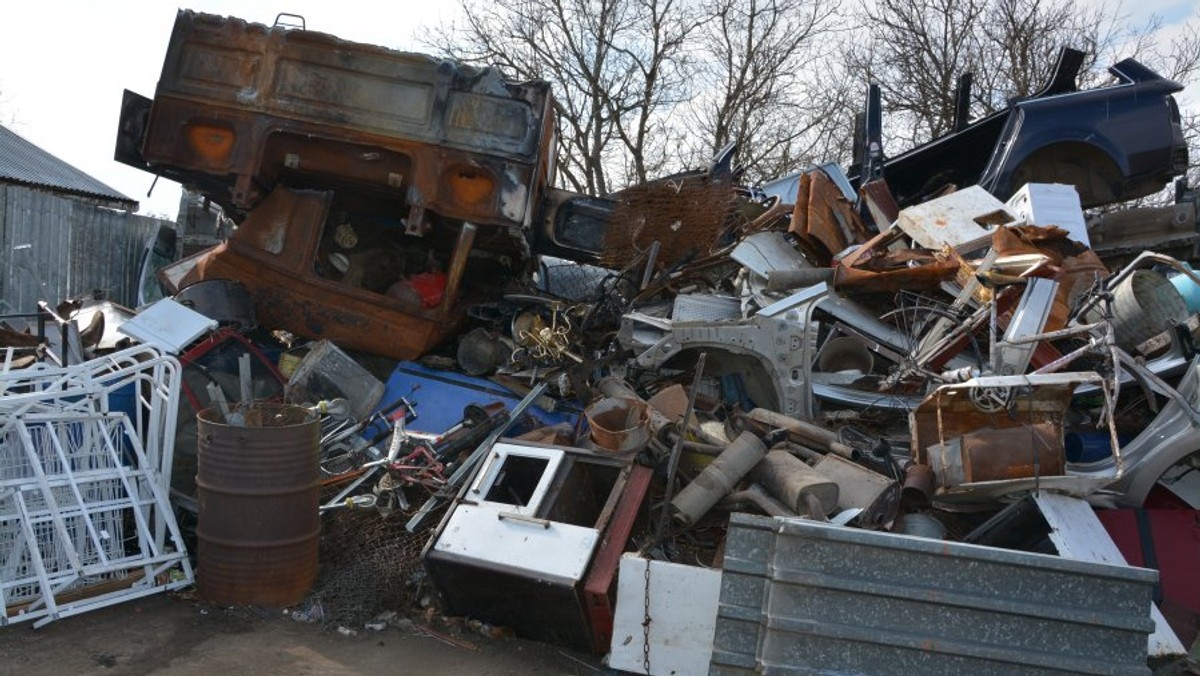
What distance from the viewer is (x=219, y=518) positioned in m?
4.98

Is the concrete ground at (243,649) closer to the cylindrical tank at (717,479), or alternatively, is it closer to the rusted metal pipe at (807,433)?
the cylindrical tank at (717,479)

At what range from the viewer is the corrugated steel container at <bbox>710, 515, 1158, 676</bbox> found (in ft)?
10.4

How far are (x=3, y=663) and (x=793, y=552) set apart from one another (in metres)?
3.45

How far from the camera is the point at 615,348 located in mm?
6969

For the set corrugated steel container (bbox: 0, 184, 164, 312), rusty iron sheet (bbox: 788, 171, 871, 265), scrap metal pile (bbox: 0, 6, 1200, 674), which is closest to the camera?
scrap metal pile (bbox: 0, 6, 1200, 674)

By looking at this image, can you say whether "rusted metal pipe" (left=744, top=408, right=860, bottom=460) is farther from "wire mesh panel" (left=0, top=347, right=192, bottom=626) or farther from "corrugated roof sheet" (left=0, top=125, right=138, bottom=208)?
"corrugated roof sheet" (left=0, top=125, right=138, bottom=208)

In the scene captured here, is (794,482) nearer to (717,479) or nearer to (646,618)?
(717,479)

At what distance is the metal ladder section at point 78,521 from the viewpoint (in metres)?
4.70

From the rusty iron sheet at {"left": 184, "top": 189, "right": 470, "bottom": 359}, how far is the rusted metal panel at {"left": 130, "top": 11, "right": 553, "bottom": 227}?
50 centimetres

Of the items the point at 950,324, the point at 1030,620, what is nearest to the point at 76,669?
the point at 1030,620

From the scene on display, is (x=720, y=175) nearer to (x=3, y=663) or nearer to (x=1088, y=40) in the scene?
(x=3, y=663)

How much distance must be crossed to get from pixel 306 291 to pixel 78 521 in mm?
2619

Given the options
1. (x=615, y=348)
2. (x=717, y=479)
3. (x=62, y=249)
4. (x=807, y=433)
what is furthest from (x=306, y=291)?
(x=62, y=249)

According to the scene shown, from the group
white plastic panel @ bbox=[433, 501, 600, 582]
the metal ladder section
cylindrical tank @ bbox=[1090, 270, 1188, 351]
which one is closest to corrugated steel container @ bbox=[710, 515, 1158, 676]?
white plastic panel @ bbox=[433, 501, 600, 582]
